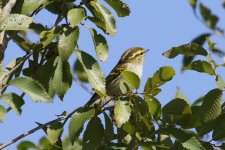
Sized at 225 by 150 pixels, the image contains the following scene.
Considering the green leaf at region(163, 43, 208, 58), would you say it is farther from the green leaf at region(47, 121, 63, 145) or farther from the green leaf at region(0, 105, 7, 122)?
the green leaf at region(0, 105, 7, 122)

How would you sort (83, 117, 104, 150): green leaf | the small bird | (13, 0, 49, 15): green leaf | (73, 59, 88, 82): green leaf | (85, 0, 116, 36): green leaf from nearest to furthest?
(83, 117, 104, 150): green leaf < (85, 0, 116, 36): green leaf < (13, 0, 49, 15): green leaf < (73, 59, 88, 82): green leaf < the small bird

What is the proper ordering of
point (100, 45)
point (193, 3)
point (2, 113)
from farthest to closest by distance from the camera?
point (193, 3), point (100, 45), point (2, 113)

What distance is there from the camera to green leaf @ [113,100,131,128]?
3.19 metres

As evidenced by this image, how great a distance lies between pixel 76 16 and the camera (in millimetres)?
3357

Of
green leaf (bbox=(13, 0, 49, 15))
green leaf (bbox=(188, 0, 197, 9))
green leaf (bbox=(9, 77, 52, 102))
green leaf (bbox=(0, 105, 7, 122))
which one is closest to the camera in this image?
green leaf (bbox=(0, 105, 7, 122))

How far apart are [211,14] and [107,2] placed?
0.95 meters

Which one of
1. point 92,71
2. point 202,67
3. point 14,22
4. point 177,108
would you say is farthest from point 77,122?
point 202,67

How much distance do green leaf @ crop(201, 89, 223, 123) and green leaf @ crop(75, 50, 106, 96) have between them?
0.60m

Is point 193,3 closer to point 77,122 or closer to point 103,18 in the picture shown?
point 103,18

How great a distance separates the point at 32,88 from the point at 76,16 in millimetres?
551

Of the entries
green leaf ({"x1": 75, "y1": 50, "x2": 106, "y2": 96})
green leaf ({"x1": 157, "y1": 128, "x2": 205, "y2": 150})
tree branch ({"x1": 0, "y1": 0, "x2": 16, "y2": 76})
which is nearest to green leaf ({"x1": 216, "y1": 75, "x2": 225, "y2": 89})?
green leaf ({"x1": 157, "y1": 128, "x2": 205, "y2": 150})

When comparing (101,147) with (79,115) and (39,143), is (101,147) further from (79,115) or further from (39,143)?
(39,143)

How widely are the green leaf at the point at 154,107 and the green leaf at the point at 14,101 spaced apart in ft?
2.35

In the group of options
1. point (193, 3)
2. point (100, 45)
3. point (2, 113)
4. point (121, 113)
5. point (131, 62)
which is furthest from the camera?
point (131, 62)
